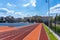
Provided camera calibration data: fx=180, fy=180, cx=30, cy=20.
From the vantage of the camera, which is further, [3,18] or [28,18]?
[28,18]

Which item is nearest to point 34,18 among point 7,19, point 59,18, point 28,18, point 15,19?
point 28,18

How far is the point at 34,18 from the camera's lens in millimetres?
145375

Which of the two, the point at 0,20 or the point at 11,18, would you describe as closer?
the point at 0,20

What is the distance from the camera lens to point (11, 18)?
12912 cm

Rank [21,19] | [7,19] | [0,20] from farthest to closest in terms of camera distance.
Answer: [21,19] < [7,19] < [0,20]

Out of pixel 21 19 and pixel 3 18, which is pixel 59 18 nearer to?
pixel 3 18

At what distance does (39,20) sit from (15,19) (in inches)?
751

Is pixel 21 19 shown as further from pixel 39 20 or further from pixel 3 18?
pixel 3 18

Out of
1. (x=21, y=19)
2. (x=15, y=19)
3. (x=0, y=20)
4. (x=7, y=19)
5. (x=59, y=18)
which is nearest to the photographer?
(x=59, y=18)

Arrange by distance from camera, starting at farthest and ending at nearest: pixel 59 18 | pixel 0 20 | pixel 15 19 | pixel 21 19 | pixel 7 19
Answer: pixel 21 19 < pixel 15 19 < pixel 7 19 < pixel 0 20 < pixel 59 18

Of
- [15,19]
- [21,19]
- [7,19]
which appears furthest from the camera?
[21,19]

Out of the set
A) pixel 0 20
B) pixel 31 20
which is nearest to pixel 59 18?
pixel 0 20

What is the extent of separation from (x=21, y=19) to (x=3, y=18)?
25710mm

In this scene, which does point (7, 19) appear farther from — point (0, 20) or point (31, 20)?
point (31, 20)
